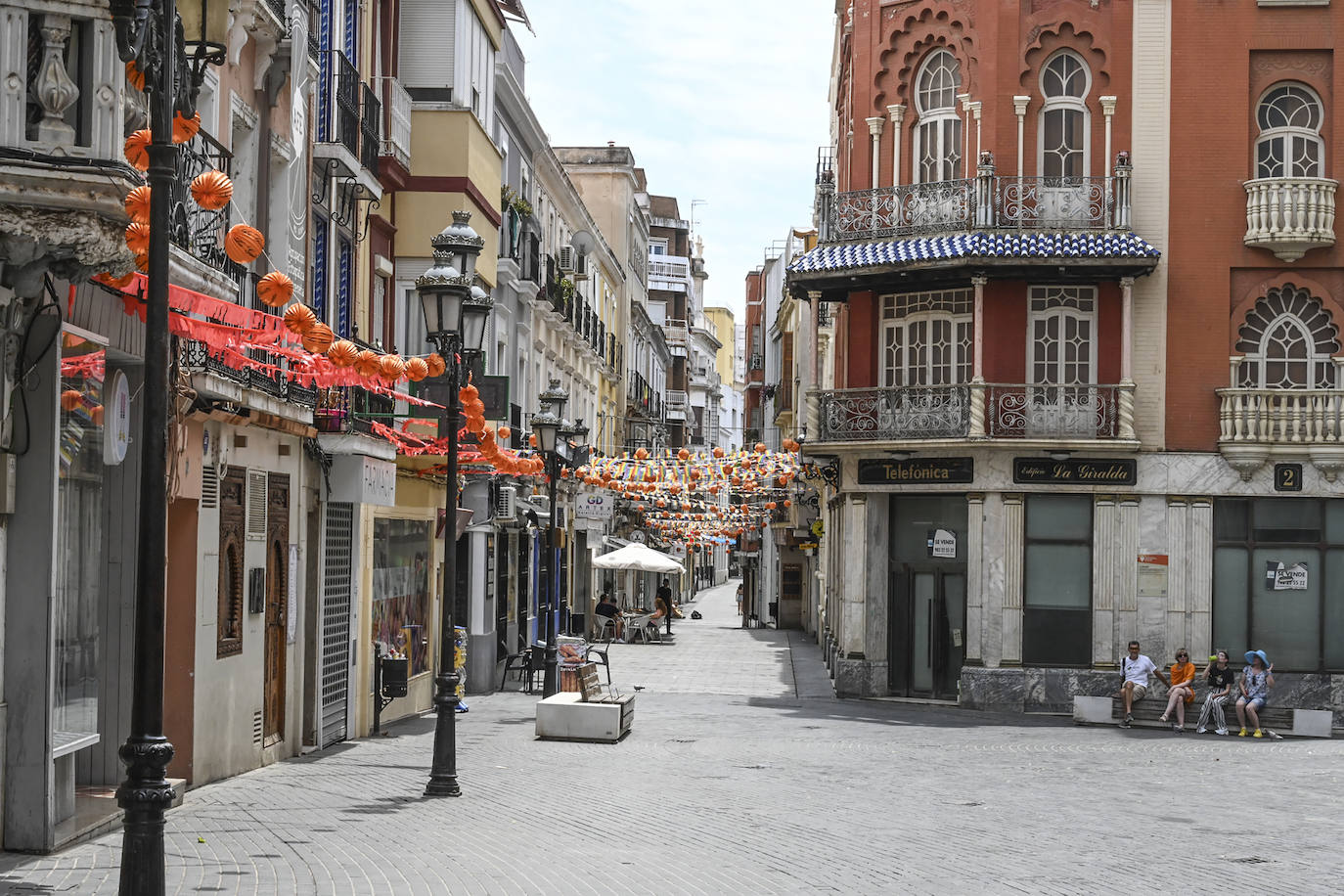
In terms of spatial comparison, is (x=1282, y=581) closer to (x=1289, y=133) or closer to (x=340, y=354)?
(x=1289, y=133)

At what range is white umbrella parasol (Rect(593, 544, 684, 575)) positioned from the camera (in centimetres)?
4844

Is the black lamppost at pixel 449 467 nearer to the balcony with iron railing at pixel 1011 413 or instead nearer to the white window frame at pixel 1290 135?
the balcony with iron railing at pixel 1011 413

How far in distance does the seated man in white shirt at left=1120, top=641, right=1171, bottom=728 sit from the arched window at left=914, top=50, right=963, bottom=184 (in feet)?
29.1

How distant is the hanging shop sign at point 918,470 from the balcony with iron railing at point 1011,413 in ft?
1.76

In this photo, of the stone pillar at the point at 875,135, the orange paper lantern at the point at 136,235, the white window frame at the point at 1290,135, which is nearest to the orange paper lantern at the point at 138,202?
the orange paper lantern at the point at 136,235

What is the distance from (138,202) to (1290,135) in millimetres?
24357

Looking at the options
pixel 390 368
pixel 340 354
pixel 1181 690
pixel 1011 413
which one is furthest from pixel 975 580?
pixel 340 354

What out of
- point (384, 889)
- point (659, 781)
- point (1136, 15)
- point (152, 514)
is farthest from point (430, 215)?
point (152, 514)

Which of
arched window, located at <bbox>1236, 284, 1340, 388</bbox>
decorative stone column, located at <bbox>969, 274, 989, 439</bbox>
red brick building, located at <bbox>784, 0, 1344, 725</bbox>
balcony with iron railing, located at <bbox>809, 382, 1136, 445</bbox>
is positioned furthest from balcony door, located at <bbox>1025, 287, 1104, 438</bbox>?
arched window, located at <bbox>1236, 284, 1340, 388</bbox>

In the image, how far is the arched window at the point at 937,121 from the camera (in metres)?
30.6

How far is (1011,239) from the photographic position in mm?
28938

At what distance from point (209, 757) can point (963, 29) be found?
20095 millimetres

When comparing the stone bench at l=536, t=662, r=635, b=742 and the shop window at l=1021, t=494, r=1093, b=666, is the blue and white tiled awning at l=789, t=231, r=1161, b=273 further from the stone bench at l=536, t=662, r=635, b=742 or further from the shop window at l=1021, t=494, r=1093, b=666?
the stone bench at l=536, t=662, r=635, b=742

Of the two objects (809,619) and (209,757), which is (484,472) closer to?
(209,757)
